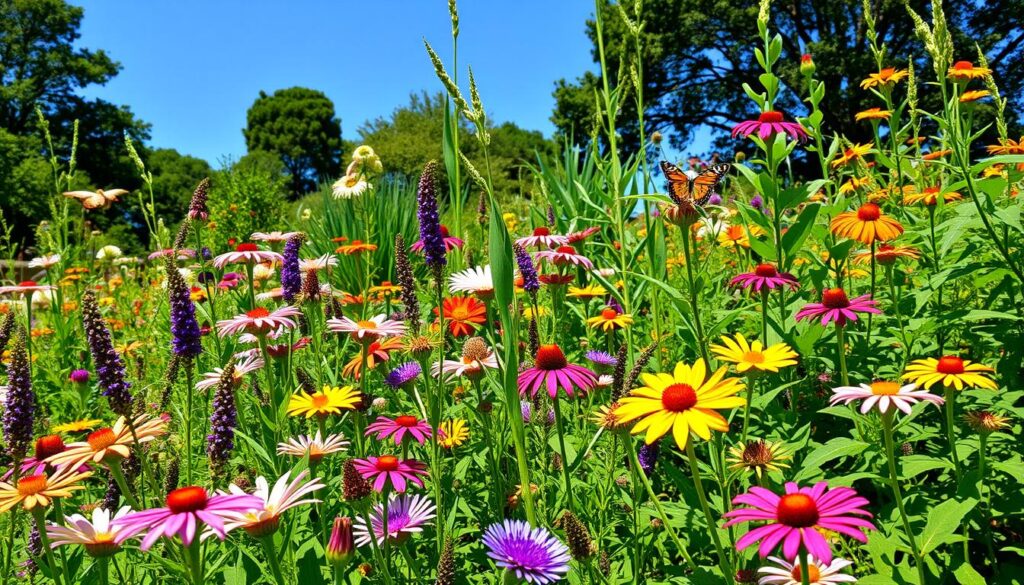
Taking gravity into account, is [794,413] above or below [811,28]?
below

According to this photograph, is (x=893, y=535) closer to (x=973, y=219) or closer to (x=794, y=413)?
(x=794, y=413)

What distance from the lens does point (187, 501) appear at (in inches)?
34.3

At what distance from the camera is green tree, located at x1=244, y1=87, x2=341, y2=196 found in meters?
41.3

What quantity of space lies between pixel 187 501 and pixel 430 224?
2.92ft

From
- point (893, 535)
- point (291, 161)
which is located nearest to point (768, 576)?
point (893, 535)

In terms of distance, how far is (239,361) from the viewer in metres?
2.30

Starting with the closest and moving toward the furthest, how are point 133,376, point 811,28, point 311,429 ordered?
1. point 311,429
2. point 133,376
3. point 811,28

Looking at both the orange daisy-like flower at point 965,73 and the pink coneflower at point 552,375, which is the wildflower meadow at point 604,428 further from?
the orange daisy-like flower at point 965,73

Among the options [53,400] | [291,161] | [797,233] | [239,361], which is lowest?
[53,400]

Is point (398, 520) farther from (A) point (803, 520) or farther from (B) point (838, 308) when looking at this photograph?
(B) point (838, 308)

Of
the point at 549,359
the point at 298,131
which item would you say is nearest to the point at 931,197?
the point at 549,359

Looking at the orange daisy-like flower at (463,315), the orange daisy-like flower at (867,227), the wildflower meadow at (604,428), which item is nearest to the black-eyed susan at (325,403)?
the wildflower meadow at (604,428)

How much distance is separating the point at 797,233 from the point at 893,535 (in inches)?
32.0

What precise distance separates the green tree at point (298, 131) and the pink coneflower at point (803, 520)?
42969mm
